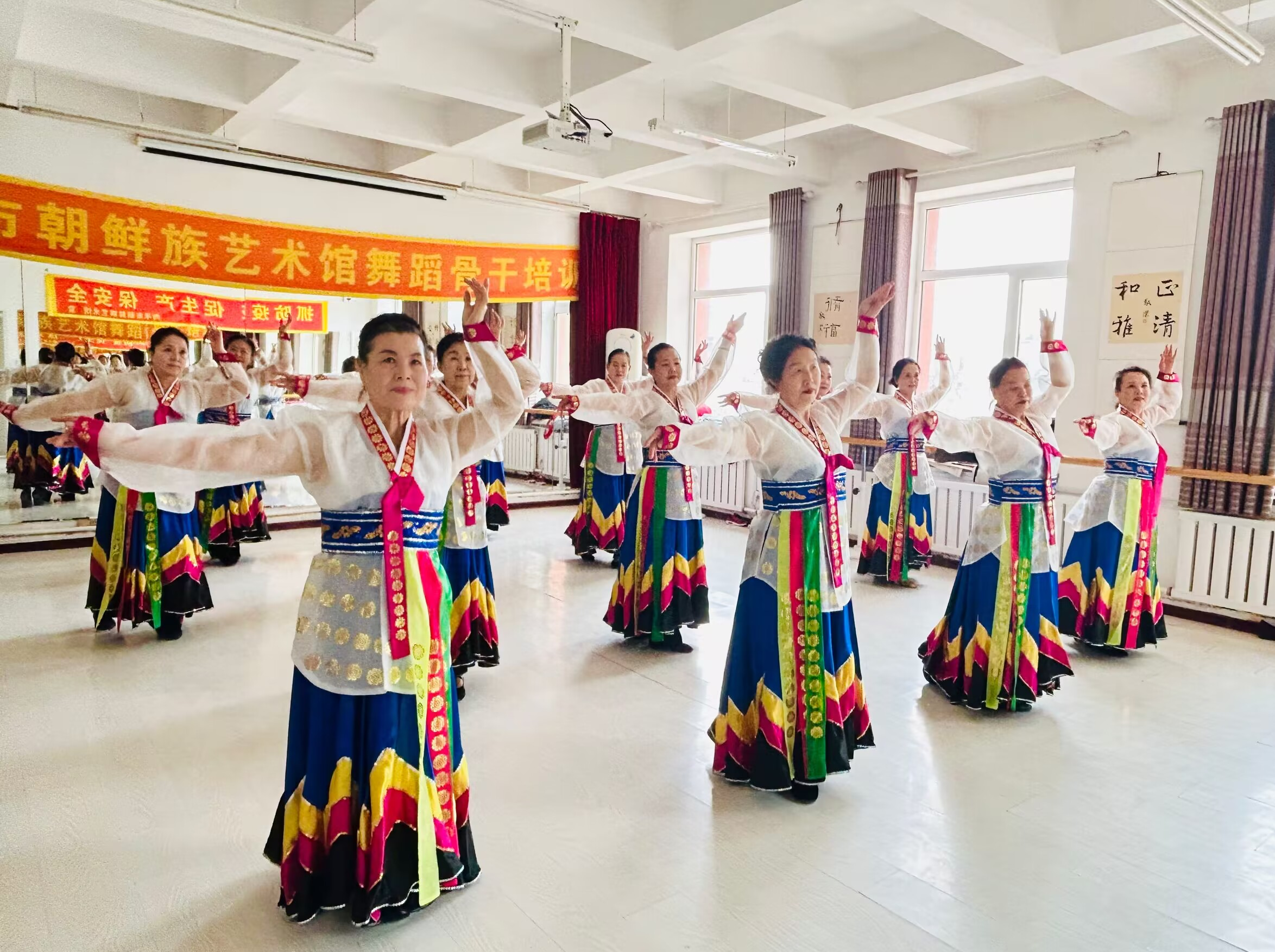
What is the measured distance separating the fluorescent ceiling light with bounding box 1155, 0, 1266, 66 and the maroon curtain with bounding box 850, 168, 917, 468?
2.78 meters

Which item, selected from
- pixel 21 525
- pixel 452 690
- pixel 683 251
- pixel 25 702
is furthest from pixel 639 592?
pixel 683 251

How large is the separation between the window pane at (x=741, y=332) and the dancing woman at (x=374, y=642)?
241 inches

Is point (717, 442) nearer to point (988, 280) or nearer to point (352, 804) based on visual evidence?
point (352, 804)

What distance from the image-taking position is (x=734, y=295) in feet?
27.9

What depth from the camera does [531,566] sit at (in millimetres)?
5984

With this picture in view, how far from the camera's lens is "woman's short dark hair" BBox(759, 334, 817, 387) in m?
2.71

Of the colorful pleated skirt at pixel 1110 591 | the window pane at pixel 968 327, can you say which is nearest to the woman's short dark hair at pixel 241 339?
the window pane at pixel 968 327

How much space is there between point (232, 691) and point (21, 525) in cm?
377

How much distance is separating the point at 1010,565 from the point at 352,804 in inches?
103

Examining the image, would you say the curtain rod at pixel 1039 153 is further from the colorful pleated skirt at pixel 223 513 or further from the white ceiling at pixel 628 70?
the colorful pleated skirt at pixel 223 513

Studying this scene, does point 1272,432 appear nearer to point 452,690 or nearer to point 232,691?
point 452,690

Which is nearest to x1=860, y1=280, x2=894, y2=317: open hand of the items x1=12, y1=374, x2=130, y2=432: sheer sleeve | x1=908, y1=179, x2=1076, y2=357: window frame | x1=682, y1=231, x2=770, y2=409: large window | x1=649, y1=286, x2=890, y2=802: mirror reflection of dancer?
x1=649, y1=286, x2=890, y2=802: mirror reflection of dancer

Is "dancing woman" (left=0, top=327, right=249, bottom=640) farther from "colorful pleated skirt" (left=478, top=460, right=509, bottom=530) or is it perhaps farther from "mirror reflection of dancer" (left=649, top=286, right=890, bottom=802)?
"mirror reflection of dancer" (left=649, top=286, right=890, bottom=802)

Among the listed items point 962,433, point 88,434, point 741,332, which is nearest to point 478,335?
point 88,434
